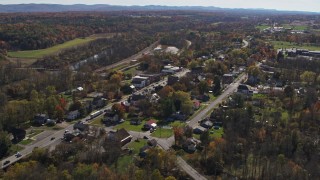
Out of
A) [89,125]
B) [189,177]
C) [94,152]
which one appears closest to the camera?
[189,177]

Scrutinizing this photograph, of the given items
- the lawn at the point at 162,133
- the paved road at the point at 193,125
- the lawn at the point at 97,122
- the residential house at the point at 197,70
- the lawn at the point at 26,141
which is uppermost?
the residential house at the point at 197,70

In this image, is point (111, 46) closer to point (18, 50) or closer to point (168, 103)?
point (18, 50)

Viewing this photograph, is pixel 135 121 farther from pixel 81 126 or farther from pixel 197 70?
pixel 197 70

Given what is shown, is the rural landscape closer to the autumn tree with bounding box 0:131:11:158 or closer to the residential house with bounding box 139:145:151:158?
the autumn tree with bounding box 0:131:11:158

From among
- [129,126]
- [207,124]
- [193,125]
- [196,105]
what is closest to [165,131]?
[193,125]

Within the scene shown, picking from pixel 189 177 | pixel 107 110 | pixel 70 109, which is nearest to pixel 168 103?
pixel 107 110

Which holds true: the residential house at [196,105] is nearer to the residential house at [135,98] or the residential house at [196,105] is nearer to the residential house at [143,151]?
the residential house at [135,98]

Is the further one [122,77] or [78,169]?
[122,77]

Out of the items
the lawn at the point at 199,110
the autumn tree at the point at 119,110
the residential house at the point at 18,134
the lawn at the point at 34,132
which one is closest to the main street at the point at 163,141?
the lawn at the point at 199,110
